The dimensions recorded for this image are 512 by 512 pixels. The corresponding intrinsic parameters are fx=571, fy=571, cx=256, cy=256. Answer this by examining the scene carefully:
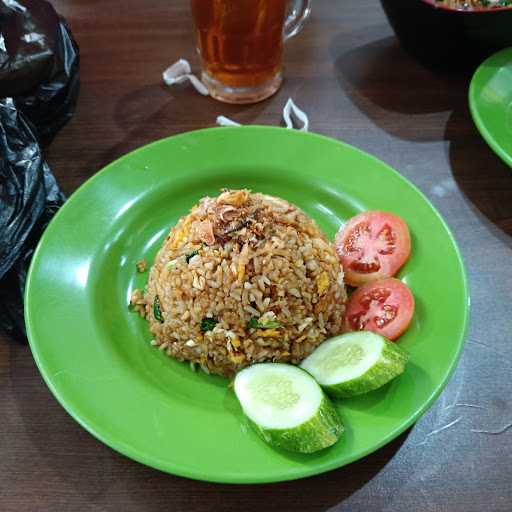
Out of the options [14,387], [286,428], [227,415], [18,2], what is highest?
[18,2]

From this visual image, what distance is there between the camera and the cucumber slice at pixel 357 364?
122 centimetres

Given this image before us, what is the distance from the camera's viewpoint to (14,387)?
59.7 inches

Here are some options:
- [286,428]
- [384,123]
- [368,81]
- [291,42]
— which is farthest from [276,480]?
[291,42]

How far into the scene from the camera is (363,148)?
214cm

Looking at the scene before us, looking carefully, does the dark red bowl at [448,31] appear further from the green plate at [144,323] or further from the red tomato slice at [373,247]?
the red tomato slice at [373,247]

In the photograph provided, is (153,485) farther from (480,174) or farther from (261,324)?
(480,174)

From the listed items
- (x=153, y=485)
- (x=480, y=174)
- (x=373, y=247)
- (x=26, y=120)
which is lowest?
(x=153, y=485)

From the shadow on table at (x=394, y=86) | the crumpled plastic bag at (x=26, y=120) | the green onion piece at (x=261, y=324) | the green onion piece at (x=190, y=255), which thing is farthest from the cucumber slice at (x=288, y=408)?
the shadow on table at (x=394, y=86)

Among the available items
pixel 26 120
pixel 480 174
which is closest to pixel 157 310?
pixel 26 120

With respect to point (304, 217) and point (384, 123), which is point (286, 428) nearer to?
point (304, 217)

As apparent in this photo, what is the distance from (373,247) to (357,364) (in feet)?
1.45

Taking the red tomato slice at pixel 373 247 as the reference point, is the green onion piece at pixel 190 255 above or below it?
above

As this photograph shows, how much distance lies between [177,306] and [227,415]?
317 mm

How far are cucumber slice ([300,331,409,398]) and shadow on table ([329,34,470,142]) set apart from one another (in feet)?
3.71
